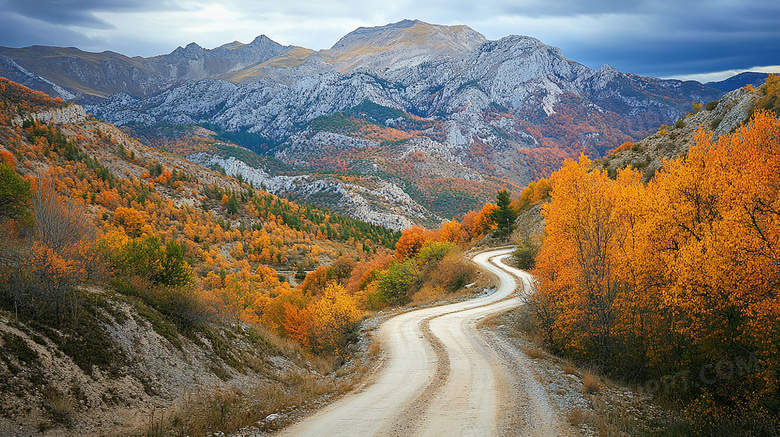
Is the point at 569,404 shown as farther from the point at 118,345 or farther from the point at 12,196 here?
the point at 12,196

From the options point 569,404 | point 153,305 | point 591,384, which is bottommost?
point 591,384

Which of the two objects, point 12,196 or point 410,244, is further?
point 410,244

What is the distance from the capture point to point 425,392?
12.2m

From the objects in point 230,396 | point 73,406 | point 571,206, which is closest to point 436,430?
point 230,396

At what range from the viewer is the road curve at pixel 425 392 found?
927 centimetres

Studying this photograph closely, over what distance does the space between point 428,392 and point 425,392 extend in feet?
0.33

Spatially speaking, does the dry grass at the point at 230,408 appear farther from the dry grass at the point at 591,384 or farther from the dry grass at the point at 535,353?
the dry grass at the point at 535,353

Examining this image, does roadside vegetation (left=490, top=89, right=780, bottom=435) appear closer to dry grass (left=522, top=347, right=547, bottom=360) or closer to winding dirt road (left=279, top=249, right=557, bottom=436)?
dry grass (left=522, top=347, right=547, bottom=360)

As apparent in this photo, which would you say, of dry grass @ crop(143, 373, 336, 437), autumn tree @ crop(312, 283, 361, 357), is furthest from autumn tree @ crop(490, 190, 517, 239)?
dry grass @ crop(143, 373, 336, 437)

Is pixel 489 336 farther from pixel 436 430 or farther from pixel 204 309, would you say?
pixel 204 309

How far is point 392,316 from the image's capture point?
87.9 ft

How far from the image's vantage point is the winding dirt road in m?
9.28

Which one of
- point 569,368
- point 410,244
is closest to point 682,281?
point 569,368

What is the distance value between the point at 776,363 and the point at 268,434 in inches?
580
